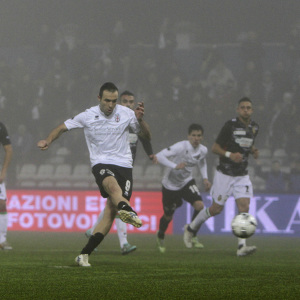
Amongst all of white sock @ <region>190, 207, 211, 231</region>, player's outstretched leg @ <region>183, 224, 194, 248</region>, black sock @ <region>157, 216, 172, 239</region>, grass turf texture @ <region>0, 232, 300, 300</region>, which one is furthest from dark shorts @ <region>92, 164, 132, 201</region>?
player's outstretched leg @ <region>183, 224, 194, 248</region>

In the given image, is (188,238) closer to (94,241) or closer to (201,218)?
(201,218)

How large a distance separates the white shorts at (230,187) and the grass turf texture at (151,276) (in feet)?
2.67

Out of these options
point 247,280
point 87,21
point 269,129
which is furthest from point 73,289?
point 87,21

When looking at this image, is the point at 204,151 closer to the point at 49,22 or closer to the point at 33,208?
the point at 33,208

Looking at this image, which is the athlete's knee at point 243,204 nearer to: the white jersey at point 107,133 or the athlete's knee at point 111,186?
the white jersey at point 107,133

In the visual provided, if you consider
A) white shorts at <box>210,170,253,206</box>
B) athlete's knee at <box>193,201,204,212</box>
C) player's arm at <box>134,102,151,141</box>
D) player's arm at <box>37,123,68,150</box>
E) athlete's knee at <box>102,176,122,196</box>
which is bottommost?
athlete's knee at <box>193,201,204,212</box>

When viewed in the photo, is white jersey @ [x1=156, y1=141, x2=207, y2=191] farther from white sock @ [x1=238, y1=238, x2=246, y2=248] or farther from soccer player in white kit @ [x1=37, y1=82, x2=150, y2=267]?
soccer player in white kit @ [x1=37, y1=82, x2=150, y2=267]

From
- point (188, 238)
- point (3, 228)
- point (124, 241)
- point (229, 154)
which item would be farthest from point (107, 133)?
point (188, 238)

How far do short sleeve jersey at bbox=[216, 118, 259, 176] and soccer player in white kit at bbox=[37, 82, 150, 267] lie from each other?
2.71 metres

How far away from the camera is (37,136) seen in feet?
58.5

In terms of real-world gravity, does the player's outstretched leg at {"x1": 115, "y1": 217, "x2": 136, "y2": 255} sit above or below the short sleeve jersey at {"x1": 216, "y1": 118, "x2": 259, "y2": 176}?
below

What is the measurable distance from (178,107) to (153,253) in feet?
27.1

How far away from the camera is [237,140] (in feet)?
32.4

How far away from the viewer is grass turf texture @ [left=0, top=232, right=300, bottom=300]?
5047mm
